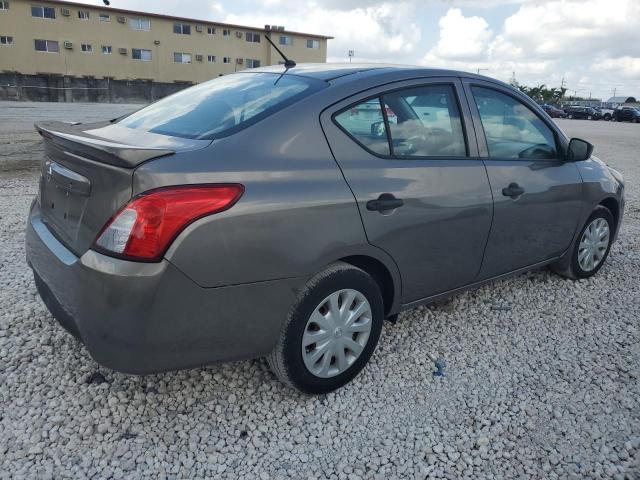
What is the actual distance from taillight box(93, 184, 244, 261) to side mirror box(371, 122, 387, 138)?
1.09 m

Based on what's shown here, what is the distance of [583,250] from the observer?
4391 mm

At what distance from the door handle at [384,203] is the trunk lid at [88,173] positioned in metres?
0.89

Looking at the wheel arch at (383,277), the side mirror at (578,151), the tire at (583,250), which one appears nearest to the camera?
the wheel arch at (383,277)

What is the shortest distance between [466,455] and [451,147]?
175 cm

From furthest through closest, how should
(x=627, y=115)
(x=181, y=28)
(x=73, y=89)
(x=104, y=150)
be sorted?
(x=181, y=28) < (x=627, y=115) < (x=73, y=89) < (x=104, y=150)

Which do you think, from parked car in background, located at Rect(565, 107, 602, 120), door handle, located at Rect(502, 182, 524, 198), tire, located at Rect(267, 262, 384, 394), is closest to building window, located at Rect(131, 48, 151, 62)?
parked car in background, located at Rect(565, 107, 602, 120)

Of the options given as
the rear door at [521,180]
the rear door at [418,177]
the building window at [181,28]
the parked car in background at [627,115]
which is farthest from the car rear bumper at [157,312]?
the building window at [181,28]

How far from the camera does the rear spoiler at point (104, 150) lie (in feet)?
6.93

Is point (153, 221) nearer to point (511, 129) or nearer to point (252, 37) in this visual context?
point (511, 129)

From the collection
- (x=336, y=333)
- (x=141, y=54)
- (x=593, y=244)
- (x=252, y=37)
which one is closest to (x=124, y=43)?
(x=141, y=54)

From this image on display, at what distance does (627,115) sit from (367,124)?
50512 mm

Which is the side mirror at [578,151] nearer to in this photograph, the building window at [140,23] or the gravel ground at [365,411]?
the gravel ground at [365,411]

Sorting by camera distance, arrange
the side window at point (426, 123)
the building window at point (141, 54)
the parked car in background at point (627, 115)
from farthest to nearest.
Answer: the building window at point (141, 54), the parked car in background at point (627, 115), the side window at point (426, 123)

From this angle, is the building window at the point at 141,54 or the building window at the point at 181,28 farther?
the building window at the point at 181,28
